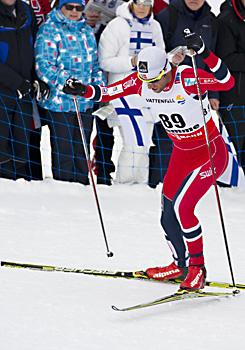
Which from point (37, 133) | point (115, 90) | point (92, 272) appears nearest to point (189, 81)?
point (115, 90)

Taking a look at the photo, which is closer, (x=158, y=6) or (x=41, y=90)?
(x=41, y=90)

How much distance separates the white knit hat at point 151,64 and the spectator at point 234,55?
8.89 ft

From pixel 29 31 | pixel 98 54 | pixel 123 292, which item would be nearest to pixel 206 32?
pixel 98 54

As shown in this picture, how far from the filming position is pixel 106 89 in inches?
213

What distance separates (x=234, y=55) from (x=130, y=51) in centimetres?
94

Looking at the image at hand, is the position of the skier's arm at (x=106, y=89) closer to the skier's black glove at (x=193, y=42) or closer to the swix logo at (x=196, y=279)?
the skier's black glove at (x=193, y=42)

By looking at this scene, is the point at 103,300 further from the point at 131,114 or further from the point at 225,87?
the point at 131,114

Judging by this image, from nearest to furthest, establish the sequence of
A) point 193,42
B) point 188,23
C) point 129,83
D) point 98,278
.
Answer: point 193,42 → point 129,83 → point 98,278 → point 188,23

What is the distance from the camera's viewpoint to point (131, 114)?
7504mm

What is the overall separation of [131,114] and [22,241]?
1.70m

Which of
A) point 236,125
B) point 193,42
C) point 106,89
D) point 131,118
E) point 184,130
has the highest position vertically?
point 193,42

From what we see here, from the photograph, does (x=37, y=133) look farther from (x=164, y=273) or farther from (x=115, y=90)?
(x=164, y=273)

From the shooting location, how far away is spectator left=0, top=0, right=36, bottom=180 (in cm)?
719

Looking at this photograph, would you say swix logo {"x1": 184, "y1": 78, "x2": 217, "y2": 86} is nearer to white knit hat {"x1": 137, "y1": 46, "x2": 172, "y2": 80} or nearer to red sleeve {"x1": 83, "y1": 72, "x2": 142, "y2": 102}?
white knit hat {"x1": 137, "y1": 46, "x2": 172, "y2": 80}
